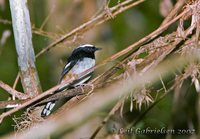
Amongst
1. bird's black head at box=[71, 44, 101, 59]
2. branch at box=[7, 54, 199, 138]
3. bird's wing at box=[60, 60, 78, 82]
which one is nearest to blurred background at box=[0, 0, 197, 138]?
bird's black head at box=[71, 44, 101, 59]

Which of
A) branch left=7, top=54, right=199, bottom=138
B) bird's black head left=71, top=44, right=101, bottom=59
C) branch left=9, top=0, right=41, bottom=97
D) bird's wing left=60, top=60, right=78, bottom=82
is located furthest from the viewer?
bird's black head left=71, top=44, right=101, bottom=59

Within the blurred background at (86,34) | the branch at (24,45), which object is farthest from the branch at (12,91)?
the blurred background at (86,34)

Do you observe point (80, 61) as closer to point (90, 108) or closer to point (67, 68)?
point (67, 68)

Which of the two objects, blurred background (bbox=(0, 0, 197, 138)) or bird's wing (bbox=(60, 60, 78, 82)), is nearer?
bird's wing (bbox=(60, 60, 78, 82))

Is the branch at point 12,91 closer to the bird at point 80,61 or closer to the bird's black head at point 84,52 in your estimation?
the bird at point 80,61

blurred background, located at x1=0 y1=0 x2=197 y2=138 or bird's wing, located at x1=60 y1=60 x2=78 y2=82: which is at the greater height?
blurred background, located at x1=0 y1=0 x2=197 y2=138

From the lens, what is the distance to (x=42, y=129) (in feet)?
3.36

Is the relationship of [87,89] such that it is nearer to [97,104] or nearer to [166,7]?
[97,104]

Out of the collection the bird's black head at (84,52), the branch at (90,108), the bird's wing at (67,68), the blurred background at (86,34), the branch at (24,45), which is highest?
the blurred background at (86,34)

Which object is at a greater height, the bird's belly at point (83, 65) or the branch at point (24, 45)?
the bird's belly at point (83, 65)

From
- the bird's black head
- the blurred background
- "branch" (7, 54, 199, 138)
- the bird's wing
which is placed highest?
the blurred background

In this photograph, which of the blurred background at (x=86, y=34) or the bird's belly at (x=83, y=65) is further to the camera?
the blurred background at (x=86, y=34)

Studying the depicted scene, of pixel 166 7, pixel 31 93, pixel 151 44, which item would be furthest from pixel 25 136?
pixel 166 7

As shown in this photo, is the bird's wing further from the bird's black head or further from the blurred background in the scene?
the blurred background
